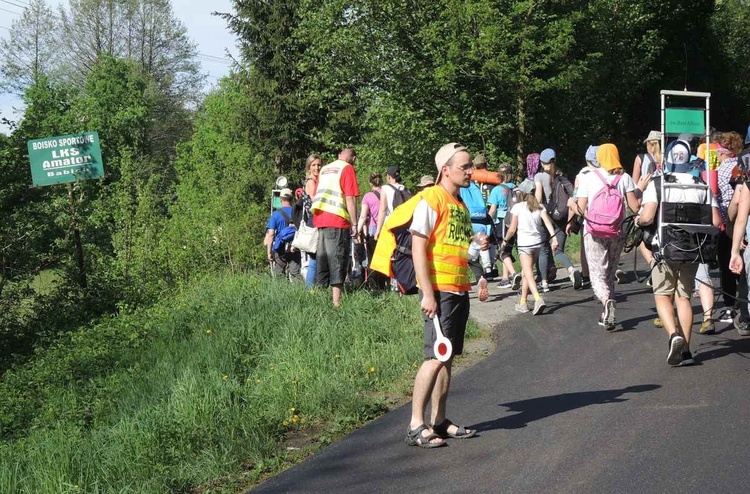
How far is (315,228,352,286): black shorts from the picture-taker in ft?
38.3

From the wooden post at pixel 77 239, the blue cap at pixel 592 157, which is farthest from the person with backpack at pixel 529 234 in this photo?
the wooden post at pixel 77 239

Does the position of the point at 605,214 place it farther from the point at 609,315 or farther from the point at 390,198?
the point at 390,198

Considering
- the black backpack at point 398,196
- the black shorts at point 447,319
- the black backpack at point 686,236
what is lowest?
the black shorts at point 447,319

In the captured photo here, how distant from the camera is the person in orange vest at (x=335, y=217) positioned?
1166 cm

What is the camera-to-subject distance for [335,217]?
38.3 feet

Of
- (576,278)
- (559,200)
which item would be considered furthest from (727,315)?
(559,200)

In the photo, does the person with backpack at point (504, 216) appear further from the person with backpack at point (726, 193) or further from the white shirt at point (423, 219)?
the white shirt at point (423, 219)

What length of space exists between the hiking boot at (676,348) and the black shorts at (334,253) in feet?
14.1

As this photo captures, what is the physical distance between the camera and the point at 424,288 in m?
6.45

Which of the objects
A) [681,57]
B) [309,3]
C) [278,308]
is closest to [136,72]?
[309,3]

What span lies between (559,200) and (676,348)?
6.12 meters

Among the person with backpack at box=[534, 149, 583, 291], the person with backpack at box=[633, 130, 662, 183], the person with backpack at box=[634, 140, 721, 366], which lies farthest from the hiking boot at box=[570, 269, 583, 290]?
the person with backpack at box=[634, 140, 721, 366]

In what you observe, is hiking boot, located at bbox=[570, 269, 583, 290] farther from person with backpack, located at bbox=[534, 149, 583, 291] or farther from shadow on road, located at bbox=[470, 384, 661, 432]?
shadow on road, located at bbox=[470, 384, 661, 432]

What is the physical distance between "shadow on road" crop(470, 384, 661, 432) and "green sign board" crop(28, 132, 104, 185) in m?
13.5
